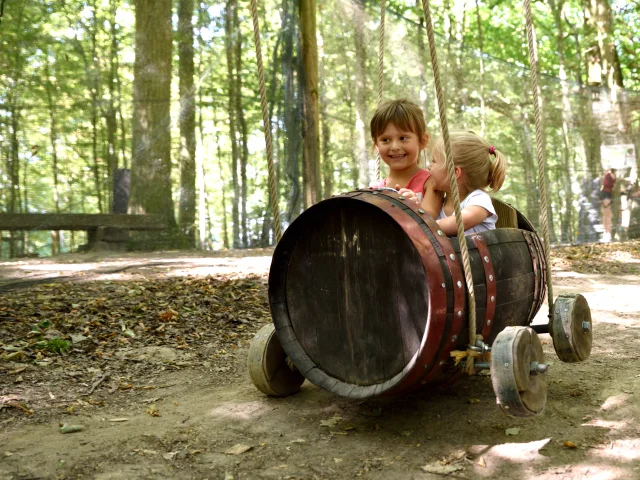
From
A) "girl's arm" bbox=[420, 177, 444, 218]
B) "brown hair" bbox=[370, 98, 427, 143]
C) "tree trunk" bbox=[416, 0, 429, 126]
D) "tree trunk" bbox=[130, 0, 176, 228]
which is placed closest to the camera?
"girl's arm" bbox=[420, 177, 444, 218]

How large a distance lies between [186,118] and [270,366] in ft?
15.5

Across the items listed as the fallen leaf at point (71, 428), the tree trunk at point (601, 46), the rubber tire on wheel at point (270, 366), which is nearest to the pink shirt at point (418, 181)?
the rubber tire on wheel at point (270, 366)

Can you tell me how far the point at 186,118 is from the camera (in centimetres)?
725

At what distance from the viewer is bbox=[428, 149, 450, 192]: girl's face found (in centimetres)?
→ 308

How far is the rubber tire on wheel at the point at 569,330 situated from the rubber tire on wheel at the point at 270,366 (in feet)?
4.01

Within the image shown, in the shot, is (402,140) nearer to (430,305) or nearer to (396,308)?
(396,308)

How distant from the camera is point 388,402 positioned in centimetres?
308


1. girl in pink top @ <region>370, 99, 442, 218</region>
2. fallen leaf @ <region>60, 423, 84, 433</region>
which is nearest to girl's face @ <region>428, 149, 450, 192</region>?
girl in pink top @ <region>370, 99, 442, 218</region>

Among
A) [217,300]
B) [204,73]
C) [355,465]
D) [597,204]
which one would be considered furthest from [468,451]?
[597,204]

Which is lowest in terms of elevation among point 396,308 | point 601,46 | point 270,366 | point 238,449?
point 238,449

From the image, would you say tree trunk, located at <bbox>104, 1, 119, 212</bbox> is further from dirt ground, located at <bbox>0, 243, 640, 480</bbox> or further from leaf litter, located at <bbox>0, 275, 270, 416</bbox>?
dirt ground, located at <bbox>0, 243, 640, 480</bbox>

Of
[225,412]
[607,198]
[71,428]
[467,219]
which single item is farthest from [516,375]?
[607,198]

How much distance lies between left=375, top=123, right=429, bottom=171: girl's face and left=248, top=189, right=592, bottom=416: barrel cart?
73 centimetres

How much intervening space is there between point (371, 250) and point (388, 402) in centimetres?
78
